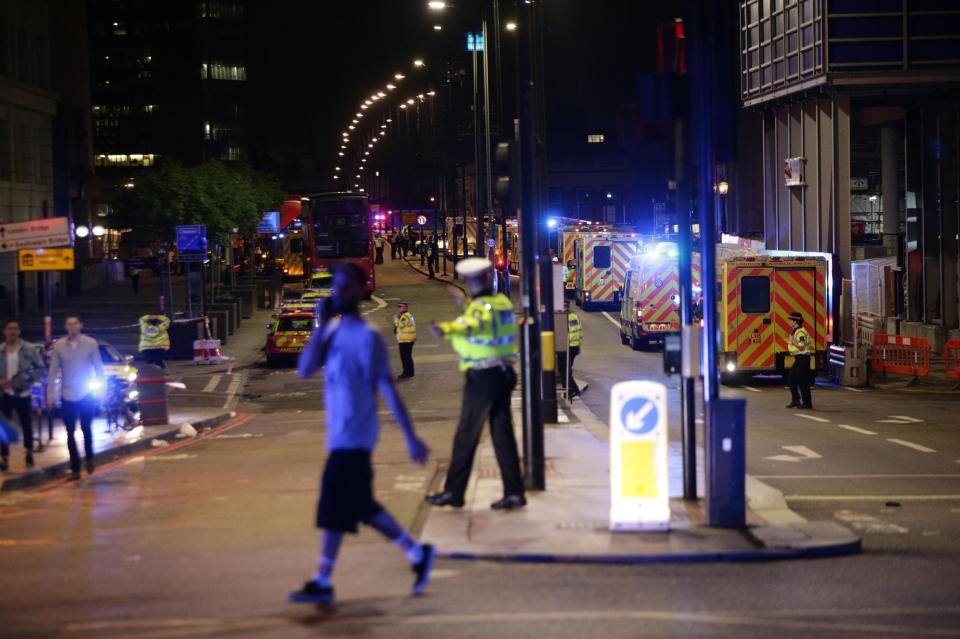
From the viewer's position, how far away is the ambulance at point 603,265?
48.0m

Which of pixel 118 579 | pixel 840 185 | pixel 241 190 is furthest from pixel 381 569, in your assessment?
pixel 241 190

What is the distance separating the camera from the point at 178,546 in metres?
10.7

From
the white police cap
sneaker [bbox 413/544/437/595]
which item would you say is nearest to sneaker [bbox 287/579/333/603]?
sneaker [bbox 413/544/437/595]

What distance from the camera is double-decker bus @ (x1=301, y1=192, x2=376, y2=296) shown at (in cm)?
6275

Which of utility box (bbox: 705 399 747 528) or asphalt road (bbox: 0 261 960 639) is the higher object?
utility box (bbox: 705 399 747 528)

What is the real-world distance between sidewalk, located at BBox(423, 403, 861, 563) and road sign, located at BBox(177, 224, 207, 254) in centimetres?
3009

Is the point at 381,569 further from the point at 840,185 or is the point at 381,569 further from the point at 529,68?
the point at 840,185

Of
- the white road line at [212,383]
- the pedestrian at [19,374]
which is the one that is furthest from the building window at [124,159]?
the pedestrian at [19,374]

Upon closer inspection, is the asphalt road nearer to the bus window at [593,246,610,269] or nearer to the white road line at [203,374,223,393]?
the white road line at [203,374,223,393]

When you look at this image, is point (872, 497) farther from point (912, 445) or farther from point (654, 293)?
point (654, 293)

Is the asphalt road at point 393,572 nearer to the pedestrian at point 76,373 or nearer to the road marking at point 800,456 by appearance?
the road marking at point 800,456

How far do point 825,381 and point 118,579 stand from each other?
22.9 meters

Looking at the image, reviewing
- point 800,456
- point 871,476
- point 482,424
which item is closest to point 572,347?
point 800,456

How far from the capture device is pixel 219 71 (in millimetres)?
166500
